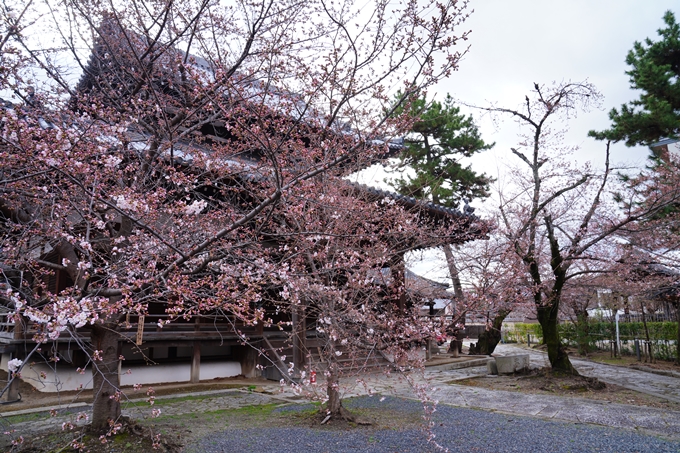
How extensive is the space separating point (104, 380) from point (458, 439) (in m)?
4.49

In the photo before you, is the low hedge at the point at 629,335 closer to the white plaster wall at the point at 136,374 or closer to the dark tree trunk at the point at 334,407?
the dark tree trunk at the point at 334,407

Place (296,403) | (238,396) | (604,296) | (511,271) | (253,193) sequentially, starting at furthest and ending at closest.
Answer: (604,296) → (511,271) → (238,396) → (296,403) → (253,193)

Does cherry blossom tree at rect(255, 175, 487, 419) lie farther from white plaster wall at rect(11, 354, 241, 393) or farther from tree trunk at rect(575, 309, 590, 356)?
tree trunk at rect(575, 309, 590, 356)

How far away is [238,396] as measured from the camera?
908 centimetres

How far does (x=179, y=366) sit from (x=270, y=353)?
216 cm

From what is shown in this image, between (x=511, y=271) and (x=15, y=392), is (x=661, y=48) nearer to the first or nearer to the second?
(x=511, y=271)

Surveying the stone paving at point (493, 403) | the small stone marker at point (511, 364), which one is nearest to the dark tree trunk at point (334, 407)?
the stone paving at point (493, 403)

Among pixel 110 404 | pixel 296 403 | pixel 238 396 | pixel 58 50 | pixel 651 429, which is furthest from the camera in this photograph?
pixel 238 396

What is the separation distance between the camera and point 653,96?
12062 millimetres

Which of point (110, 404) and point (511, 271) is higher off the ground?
point (511, 271)

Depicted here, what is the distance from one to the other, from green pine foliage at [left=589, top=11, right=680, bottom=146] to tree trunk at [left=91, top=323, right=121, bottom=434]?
13225 millimetres

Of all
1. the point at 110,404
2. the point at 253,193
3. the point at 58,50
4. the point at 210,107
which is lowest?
the point at 110,404

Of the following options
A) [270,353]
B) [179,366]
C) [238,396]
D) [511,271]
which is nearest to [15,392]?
[179,366]

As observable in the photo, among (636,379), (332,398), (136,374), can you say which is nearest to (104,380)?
(332,398)
